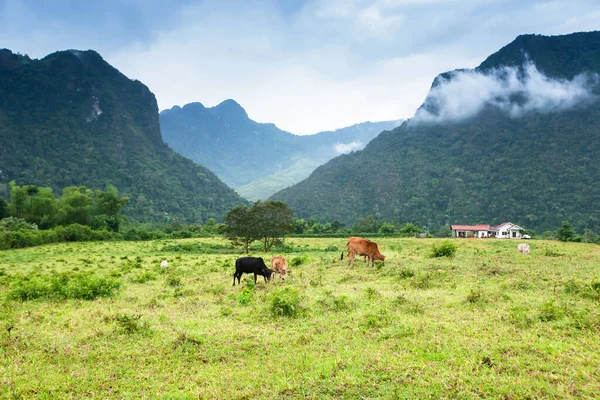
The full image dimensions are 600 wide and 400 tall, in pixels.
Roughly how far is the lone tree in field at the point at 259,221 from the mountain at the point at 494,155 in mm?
77759

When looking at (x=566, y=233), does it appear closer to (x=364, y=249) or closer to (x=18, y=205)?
(x=364, y=249)

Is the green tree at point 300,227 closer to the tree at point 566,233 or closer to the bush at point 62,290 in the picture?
the tree at point 566,233

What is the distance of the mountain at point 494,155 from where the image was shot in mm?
103262

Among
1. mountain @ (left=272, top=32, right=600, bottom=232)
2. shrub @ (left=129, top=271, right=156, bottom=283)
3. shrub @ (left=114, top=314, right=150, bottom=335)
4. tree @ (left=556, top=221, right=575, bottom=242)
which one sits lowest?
tree @ (left=556, top=221, right=575, bottom=242)

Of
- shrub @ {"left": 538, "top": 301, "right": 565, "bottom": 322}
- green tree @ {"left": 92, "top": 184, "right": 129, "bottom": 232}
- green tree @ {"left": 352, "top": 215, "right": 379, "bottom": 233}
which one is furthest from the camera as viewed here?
green tree @ {"left": 352, "top": 215, "right": 379, "bottom": 233}

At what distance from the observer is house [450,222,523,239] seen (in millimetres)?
77669

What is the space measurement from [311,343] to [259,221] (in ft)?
114

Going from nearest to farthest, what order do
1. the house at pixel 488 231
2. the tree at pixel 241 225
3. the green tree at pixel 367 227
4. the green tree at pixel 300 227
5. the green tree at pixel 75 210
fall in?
1. the tree at pixel 241 225
2. the green tree at pixel 75 210
3. the house at pixel 488 231
4. the green tree at pixel 300 227
5. the green tree at pixel 367 227

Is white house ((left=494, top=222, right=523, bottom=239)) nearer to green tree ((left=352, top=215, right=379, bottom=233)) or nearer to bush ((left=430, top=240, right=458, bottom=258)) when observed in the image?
green tree ((left=352, top=215, right=379, bottom=233))

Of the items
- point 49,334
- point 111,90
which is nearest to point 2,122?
point 111,90

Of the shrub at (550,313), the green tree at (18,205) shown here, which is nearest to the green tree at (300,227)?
the green tree at (18,205)

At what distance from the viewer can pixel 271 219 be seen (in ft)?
140

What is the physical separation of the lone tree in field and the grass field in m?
29.1

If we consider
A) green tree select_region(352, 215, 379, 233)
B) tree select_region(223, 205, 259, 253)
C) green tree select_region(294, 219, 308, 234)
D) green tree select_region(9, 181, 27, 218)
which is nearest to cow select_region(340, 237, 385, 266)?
tree select_region(223, 205, 259, 253)
